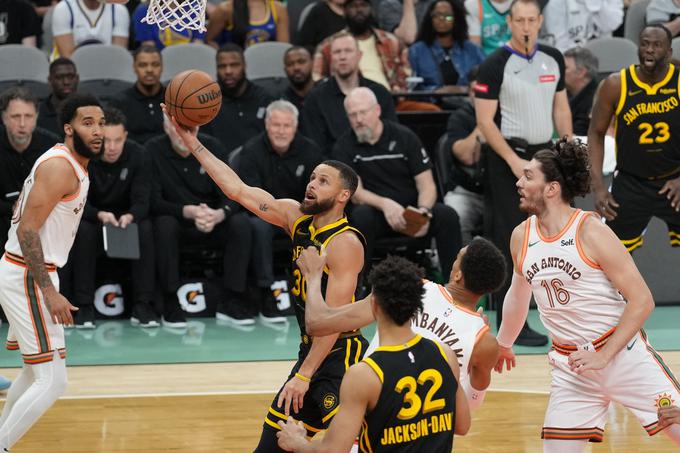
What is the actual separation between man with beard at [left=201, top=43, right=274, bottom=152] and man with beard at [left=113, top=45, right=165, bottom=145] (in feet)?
1.50

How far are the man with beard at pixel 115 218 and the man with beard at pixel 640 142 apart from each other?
3666 millimetres

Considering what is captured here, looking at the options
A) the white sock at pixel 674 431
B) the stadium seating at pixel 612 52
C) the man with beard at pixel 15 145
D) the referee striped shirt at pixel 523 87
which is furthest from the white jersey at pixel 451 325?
the stadium seating at pixel 612 52

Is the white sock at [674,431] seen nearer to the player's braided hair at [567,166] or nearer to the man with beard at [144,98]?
the player's braided hair at [567,166]

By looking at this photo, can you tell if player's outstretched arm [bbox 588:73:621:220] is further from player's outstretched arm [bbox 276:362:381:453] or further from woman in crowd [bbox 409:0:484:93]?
player's outstretched arm [bbox 276:362:381:453]

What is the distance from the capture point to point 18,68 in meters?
10.2

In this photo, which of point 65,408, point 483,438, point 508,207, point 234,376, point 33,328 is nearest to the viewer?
point 33,328

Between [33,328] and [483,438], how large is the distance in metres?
2.49

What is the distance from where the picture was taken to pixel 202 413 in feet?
21.9

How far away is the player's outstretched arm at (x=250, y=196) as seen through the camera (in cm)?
520

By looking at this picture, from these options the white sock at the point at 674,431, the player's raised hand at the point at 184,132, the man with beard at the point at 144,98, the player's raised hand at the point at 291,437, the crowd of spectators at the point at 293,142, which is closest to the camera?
the player's raised hand at the point at 291,437

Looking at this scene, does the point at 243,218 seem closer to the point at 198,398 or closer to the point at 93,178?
the point at 93,178

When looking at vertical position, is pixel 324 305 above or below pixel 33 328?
above

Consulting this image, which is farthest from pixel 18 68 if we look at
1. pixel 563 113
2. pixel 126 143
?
pixel 563 113

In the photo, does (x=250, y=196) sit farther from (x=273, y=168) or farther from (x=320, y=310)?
(x=273, y=168)
